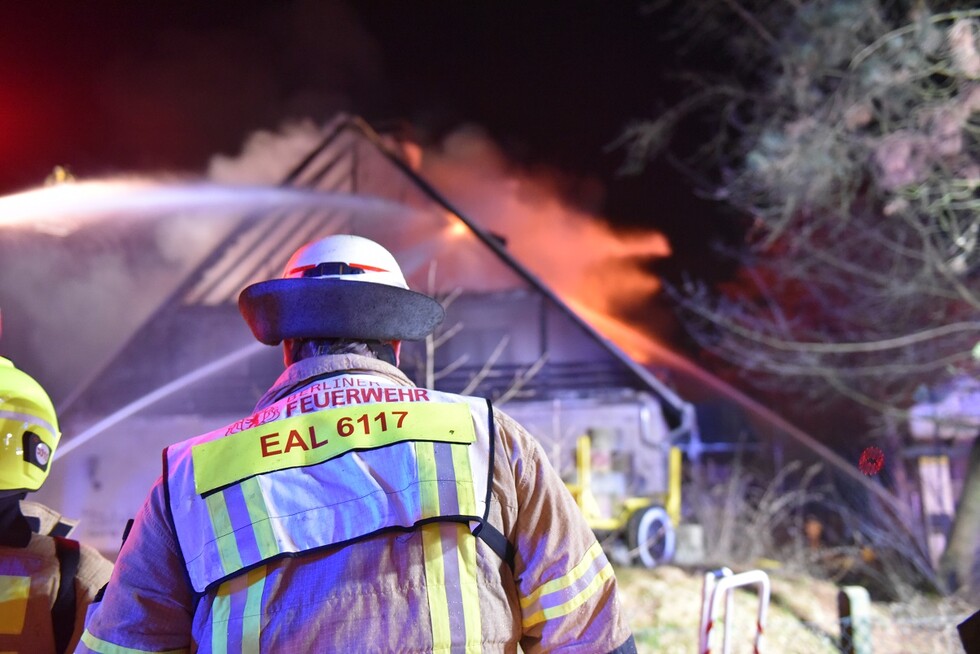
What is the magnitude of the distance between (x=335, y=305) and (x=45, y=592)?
3.83 ft

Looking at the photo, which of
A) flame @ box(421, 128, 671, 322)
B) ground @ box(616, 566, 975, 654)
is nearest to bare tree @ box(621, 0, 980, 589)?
ground @ box(616, 566, 975, 654)

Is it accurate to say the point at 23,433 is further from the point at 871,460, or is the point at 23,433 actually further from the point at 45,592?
the point at 871,460

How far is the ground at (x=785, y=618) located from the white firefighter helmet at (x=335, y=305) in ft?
15.8

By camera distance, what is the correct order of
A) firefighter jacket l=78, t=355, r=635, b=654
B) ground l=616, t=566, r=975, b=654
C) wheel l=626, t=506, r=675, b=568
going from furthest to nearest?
wheel l=626, t=506, r=675, b=568 < ground l=616, t=566, r=975, b=654 < firefighter jacket l=78, t=355, r=635, b=654

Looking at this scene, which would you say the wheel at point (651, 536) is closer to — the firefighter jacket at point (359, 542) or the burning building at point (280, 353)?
the burning building at point (280, 353)

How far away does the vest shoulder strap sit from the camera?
1.94 m

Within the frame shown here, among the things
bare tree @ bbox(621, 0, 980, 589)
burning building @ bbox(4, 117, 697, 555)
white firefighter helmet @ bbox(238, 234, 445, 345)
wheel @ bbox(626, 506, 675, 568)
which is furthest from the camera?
burning building @ bbox(4, 117, 697, 555)

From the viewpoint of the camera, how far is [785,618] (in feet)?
21.8

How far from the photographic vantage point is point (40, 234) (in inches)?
345

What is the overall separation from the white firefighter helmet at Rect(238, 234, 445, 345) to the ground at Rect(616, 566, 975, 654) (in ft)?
15.8

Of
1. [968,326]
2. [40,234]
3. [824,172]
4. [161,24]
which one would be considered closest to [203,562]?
[824,172]

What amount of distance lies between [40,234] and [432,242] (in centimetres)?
484

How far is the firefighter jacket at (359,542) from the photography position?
4.19ft

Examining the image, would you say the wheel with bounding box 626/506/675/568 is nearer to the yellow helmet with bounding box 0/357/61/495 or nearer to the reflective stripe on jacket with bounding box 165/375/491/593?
the yellow helmet with bounding box 0/357/61/495
